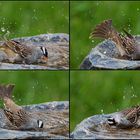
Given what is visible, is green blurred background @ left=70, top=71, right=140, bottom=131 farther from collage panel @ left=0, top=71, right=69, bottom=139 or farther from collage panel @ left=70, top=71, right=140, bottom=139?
collage panel @ left=0, top=71, right=69, bottom=139

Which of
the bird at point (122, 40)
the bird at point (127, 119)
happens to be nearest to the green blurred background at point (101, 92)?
the bird at point (122, 40)

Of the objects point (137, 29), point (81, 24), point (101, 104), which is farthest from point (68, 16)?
point (101, 104)

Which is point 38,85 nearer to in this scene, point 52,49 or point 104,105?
point 104,105

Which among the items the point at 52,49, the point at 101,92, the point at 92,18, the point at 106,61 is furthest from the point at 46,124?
the point at 92,18

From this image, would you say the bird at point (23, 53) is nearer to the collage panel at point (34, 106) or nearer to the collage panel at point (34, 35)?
the collage panel at point (34, 35)

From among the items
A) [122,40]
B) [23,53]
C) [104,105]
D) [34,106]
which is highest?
[122,40]

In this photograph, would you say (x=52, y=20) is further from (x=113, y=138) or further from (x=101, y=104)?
(x=113, y=138)

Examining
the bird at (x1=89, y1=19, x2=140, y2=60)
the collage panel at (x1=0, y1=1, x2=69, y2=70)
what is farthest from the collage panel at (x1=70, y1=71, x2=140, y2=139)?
the collage panel at (x1=0, y1=1, x2=69, y2=70)
